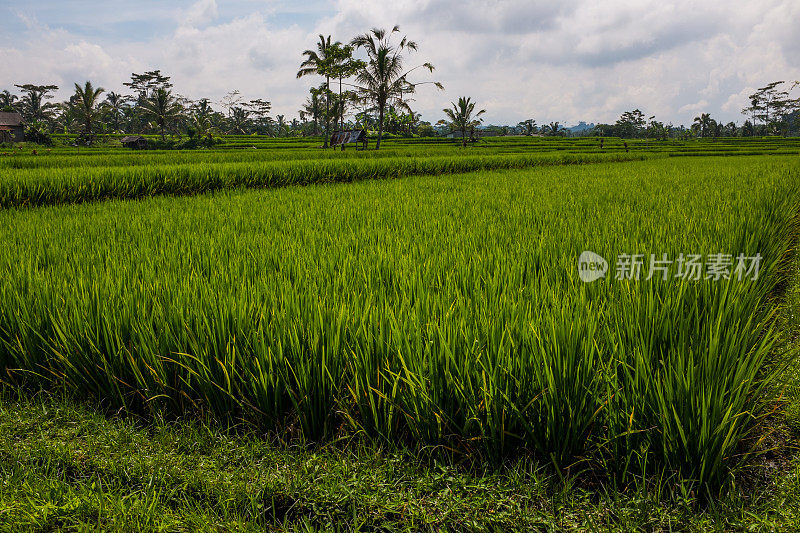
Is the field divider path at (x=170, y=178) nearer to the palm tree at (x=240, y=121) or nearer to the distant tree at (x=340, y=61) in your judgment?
the distant tree at (x=340, y=61)

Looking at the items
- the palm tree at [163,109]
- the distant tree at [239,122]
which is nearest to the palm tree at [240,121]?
the distant tree at [239,122]

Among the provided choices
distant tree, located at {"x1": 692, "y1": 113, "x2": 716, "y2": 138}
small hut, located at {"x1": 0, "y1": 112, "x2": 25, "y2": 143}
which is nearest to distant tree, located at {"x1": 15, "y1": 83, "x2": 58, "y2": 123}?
small hut, located at {"x1": 0, "y1": 112, "x2": 25, "y2": 143}

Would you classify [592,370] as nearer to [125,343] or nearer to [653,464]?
[653,464]

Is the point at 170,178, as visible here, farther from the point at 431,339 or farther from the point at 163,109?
the point at 163,109

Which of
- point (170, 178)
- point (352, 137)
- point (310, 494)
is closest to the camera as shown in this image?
point (310, 494)

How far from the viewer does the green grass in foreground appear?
916 mm

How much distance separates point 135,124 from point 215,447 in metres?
64.9

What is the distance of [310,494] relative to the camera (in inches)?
40.3

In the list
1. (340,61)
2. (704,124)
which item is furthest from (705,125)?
(340,61)

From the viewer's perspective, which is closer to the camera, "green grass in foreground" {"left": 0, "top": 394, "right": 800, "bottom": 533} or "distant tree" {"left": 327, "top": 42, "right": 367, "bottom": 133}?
"green grass in foreground" {"left": 0, "top": 394, "right": 800, "bottom": 533}

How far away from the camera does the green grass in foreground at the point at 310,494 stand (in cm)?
92

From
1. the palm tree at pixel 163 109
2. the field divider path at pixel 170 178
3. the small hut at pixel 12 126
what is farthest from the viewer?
the palm tree at pixel 163 109

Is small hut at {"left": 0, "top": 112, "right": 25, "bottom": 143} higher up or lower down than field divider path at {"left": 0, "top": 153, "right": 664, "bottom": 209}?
higher up

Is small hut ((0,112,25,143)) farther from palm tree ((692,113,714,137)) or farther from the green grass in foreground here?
palm tree ((692,113,714,137))
